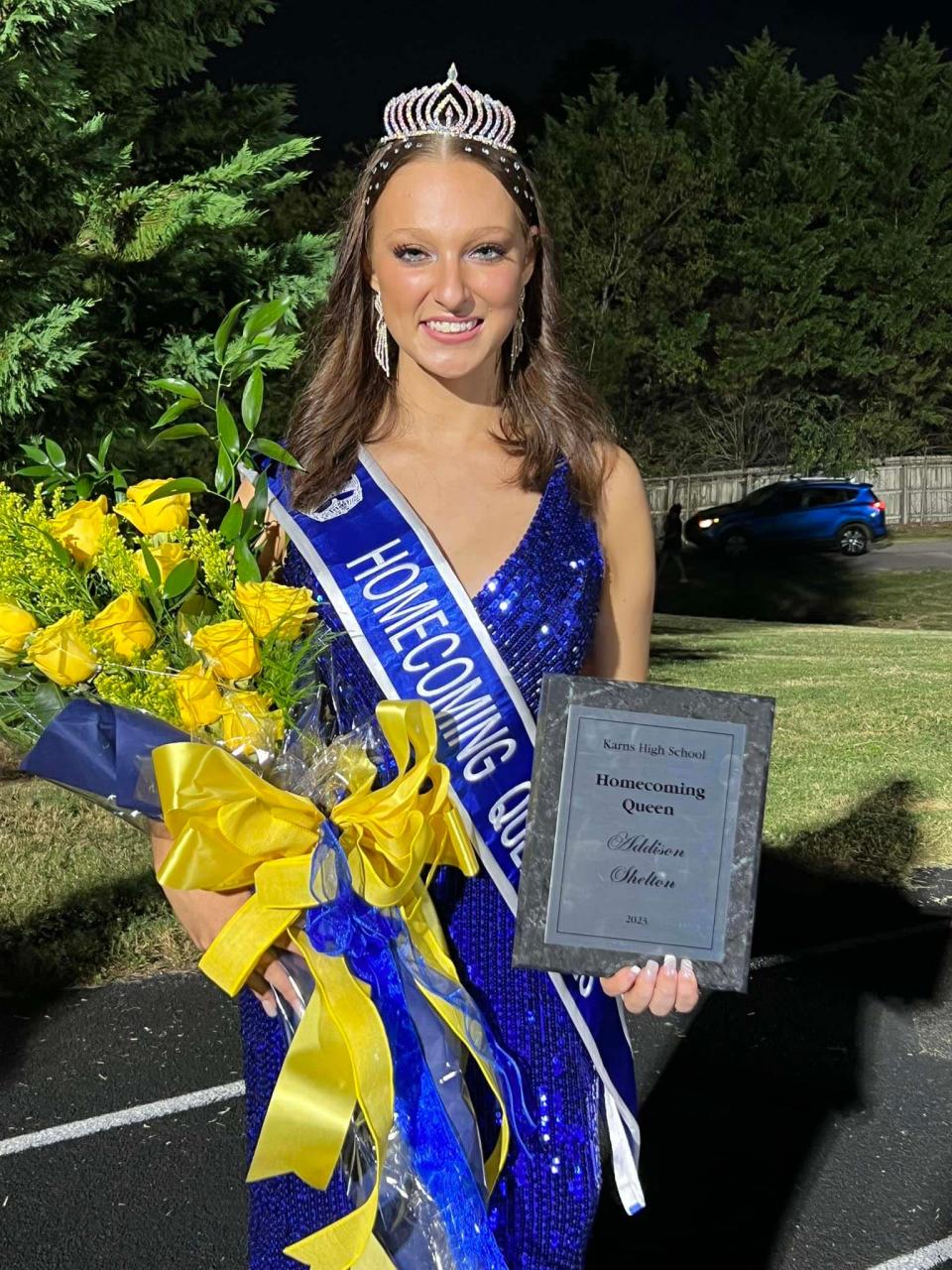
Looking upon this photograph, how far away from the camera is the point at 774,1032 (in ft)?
14.1

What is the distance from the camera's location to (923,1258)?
305cm

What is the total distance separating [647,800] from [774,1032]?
127 inches

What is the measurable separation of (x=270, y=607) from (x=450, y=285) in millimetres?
508

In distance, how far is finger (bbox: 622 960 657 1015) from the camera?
139 centimetres

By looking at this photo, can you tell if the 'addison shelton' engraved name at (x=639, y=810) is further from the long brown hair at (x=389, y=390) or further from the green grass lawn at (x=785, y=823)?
the green grass lawn at (x=785, y=823)

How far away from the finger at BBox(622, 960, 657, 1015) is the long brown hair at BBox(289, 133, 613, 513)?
2.13 ft

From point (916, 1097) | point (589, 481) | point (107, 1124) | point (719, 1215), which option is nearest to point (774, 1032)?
point (916, 1097)

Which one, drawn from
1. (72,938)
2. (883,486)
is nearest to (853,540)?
(883,486)

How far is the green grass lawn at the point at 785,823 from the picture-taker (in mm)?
4875

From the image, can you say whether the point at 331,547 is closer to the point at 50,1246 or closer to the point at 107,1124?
the point at 50,1246

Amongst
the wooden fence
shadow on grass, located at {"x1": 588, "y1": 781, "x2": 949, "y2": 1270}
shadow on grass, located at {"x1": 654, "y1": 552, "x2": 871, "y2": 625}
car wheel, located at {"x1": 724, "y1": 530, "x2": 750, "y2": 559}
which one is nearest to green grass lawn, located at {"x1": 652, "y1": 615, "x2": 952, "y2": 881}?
shadow on grass, located at {"x1": 588, "y1": 781, "x2": 949, "y2": 1270}

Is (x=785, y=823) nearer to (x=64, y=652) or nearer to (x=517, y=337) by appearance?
(x=517, y=337)

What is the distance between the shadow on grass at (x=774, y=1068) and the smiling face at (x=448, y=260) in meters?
2.18

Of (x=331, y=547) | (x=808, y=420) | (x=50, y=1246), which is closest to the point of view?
(x=331, y=547)
